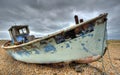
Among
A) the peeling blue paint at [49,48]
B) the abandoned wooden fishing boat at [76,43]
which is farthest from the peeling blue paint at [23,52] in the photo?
the peeling blue paint at [49,48]

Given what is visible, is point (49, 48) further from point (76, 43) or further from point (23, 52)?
point (23, 52)

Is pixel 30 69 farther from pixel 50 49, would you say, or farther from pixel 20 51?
pixel 50 49

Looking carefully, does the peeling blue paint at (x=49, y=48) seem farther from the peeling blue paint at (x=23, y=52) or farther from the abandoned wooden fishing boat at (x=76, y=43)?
the peeling blue paint at (x=23, y=52)

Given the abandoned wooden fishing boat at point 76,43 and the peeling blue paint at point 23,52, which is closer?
the abandoned wooden fishing boat at point 76,43

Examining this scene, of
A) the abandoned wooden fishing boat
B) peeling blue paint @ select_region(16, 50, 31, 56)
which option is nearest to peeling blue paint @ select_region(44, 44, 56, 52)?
the abandoned wooden fishing boat

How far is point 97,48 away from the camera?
6301 millimetres

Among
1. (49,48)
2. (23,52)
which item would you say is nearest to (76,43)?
(49,48)

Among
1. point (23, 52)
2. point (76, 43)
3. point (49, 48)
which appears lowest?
point (23, 52)

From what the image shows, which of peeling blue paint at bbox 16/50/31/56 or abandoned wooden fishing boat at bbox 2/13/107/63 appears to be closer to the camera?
abandoned wooden fishing boat at bbox 2/13/107/63

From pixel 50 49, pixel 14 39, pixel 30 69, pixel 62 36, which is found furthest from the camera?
pixel 14 39

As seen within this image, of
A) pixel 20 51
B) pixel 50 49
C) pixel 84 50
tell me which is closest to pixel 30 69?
pixel 20 51

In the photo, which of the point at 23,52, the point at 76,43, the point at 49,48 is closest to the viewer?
the point at 76,43

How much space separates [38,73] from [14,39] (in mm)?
4528

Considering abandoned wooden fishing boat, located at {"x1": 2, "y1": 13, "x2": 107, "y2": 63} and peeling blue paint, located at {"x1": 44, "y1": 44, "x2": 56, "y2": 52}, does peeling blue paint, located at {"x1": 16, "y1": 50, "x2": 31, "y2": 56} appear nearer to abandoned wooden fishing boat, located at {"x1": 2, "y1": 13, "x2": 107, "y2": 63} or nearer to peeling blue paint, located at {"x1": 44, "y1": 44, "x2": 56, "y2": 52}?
abandoned wooden fishing boat, located at {"x1": 2, "y1": 13, "x2": 107, "y2": 63}
